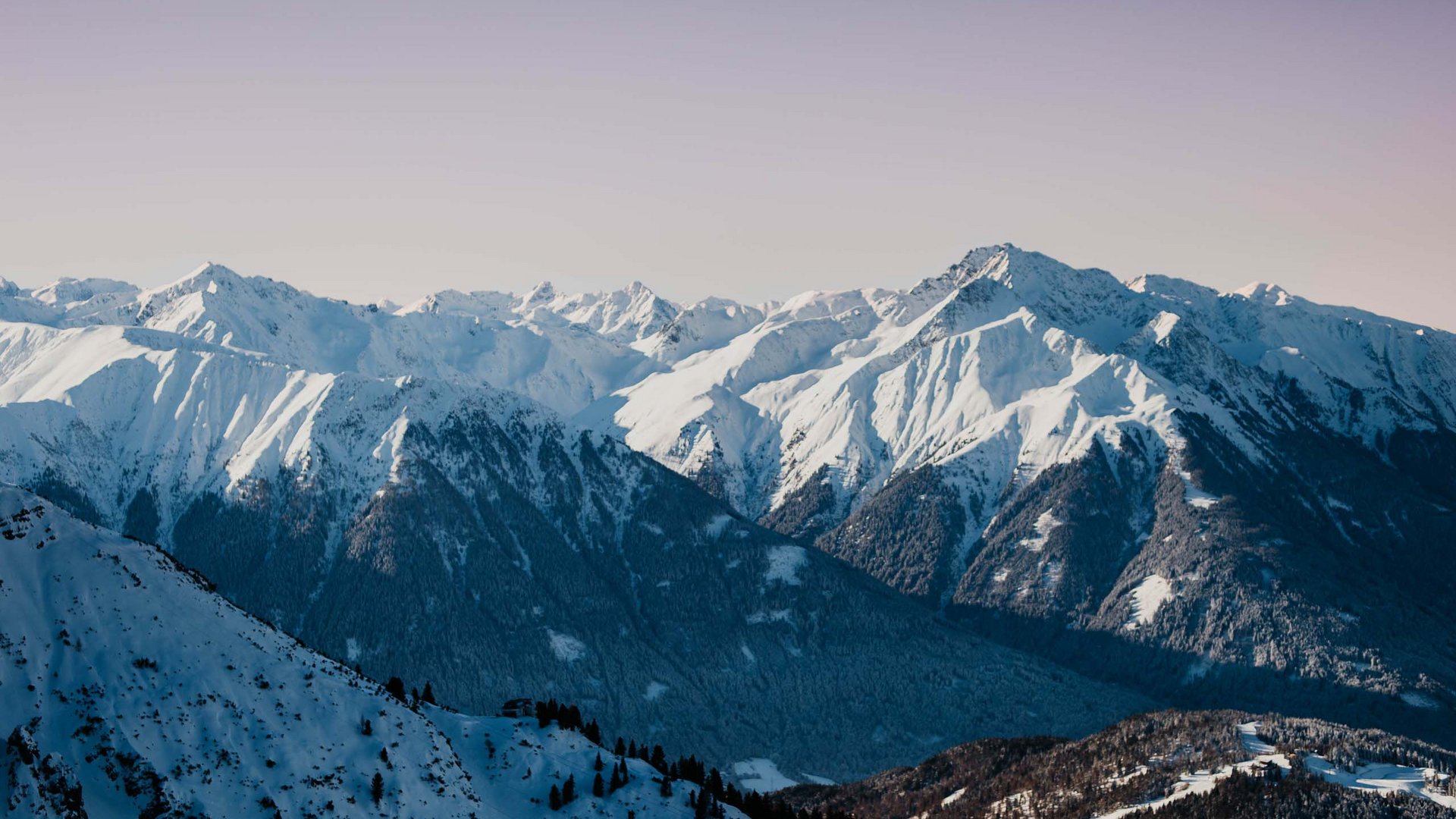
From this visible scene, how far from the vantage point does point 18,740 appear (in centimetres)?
19362

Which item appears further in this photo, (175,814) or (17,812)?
(175,814)

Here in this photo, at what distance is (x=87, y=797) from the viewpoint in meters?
197

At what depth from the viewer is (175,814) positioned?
200 meters

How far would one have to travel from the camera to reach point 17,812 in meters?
184

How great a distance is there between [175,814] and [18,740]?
21.8 meters

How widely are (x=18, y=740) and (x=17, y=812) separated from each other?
40.4 feet

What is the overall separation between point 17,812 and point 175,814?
2109 centimetres

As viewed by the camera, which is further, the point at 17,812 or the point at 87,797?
the point at 87,797

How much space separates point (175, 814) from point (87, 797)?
1123 centimetres

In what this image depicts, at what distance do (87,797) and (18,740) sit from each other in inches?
452
